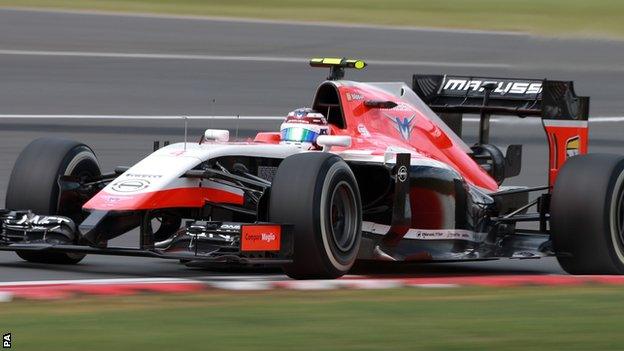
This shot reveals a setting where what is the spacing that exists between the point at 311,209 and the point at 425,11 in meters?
20.1

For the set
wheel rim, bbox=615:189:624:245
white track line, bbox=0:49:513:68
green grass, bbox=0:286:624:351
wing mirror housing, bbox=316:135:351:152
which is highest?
white track line, bbox=0:49:513:68

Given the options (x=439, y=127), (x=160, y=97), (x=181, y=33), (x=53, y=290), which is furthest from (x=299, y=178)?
(x=181, y=33)

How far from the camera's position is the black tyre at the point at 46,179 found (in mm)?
10586

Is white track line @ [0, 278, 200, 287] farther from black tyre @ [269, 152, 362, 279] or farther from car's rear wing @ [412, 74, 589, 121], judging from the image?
car's rear wing @ [412, 74, 589, 121]

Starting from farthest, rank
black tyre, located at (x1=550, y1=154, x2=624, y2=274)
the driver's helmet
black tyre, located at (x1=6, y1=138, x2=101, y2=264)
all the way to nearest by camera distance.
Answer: the driver's helmet < black tyre, located at (x1=550, y1=154, x2=624, y2=274) < black tyre, located at (x1=6, y1=138, x2=101, y2=264)

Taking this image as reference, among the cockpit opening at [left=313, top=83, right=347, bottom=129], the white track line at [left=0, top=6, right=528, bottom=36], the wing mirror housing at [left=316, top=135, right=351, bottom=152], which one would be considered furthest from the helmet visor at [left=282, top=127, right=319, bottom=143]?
the white track line at [left=0, top=6, right=528, bottom=36]

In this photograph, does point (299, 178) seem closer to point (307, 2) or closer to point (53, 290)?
point (53, 290)

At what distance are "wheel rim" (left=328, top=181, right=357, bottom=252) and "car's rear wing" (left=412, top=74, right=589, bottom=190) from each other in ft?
8.59

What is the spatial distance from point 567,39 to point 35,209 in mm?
17166

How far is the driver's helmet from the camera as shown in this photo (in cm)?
1102

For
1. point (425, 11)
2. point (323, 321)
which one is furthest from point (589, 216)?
point (425, 11)

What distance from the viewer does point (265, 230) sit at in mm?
9602

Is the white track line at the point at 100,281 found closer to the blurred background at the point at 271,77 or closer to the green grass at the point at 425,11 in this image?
the blurred background at the point at 271,77

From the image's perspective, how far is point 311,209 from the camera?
9.68m
